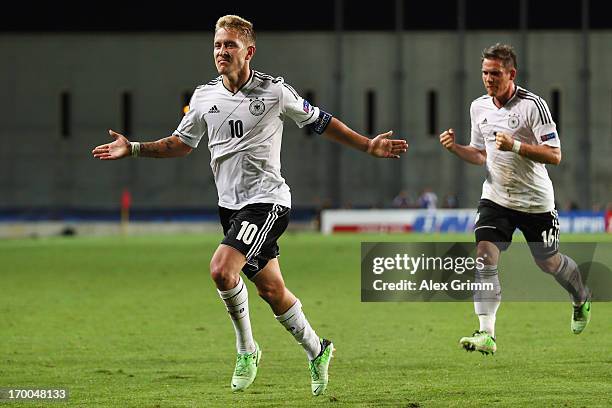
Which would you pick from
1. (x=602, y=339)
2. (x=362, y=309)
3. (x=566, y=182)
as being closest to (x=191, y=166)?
(x=566, y=182)

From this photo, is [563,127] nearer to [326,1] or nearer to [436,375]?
[326,1]

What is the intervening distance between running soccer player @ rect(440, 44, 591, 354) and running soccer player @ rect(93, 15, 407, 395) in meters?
1.82

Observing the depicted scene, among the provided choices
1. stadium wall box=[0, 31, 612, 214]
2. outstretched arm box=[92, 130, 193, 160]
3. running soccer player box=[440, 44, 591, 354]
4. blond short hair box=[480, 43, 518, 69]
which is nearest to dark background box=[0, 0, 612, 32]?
stadium wall box=[0, 31, 612, 214]

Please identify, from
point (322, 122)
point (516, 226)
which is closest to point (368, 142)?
point (322, 122)

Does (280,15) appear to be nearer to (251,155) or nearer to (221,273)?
(251,155)

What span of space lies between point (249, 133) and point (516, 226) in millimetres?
3316

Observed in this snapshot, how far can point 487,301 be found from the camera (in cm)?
981

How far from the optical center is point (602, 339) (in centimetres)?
1157

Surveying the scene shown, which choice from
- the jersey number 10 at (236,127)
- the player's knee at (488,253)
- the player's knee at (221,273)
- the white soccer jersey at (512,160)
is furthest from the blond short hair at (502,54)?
the player's knee at (221,273)

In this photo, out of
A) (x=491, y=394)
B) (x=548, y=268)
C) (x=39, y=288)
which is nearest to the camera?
(x=491, y=394)

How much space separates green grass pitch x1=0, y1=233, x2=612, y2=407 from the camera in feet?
26.3

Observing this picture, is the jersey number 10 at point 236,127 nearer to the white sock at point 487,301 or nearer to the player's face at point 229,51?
the player's face at point 229,51

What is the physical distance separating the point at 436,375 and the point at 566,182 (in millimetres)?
43113

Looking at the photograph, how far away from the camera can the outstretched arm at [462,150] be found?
386 inches
